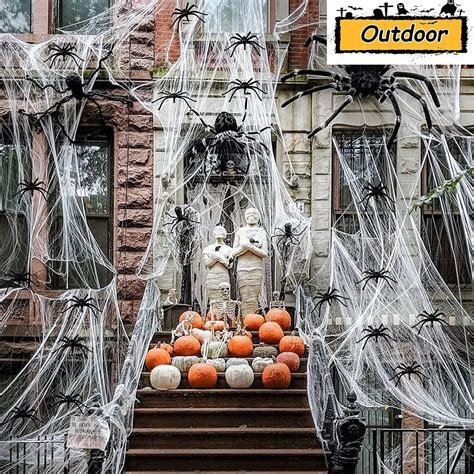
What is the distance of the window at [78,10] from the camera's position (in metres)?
14.0

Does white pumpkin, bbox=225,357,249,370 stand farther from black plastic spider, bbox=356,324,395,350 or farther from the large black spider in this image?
the large black spider

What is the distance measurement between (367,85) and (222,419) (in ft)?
16.3

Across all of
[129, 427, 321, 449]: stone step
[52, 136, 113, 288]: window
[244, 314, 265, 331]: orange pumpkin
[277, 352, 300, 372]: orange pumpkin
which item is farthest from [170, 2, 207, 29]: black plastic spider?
[129, 427, 321, 449]: stone step

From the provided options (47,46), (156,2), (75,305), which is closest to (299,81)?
(156,2)

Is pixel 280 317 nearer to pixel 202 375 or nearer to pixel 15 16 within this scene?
pixel 202 375

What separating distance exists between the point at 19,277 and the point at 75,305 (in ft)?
3.92

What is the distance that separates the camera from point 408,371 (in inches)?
463

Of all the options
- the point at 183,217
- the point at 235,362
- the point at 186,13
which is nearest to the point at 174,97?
the point at 186,13

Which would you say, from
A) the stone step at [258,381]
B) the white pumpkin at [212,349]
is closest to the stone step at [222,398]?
the stone step at [258,381]

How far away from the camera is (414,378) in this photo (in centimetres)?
1202

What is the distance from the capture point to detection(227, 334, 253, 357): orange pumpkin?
1108 cm

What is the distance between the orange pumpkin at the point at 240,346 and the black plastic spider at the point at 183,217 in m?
2.17

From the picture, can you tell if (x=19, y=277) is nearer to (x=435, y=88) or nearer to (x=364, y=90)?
(x=364, y=90)

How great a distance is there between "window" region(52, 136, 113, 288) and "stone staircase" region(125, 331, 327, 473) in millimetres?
2911
